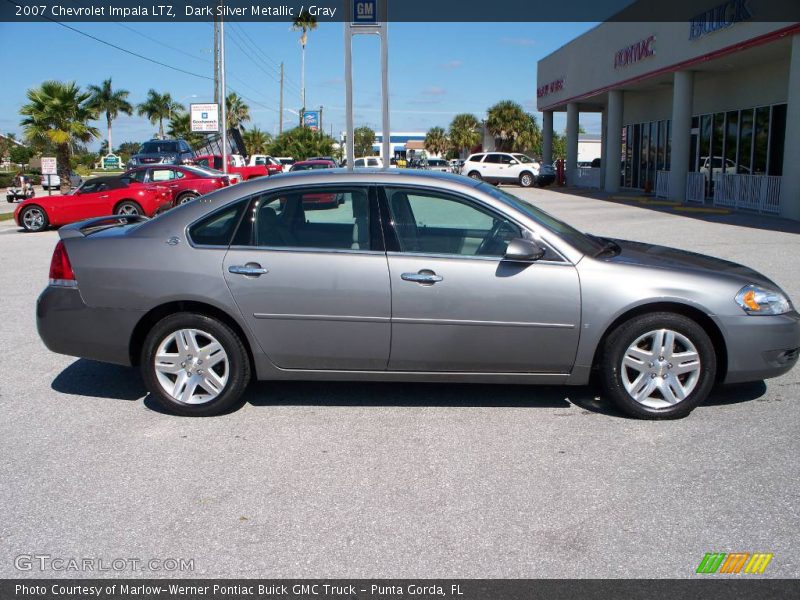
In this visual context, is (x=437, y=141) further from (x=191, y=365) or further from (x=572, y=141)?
(x=191, y=365)

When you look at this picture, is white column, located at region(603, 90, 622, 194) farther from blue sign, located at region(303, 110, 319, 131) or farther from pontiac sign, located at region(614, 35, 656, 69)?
blue sign, located at region(303, 110, 319, 131)

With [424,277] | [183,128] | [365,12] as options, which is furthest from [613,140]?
[183,128]

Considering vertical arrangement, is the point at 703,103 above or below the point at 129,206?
above

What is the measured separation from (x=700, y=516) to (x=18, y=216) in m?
19.0

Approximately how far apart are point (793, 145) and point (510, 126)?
170 ft

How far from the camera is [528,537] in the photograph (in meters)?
3.54

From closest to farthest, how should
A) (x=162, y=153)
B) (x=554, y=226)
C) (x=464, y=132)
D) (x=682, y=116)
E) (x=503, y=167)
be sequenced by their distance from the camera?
1. (x=554, y=226)
2. (x=682, y=116)
3. (x=162, y=153)
4. (x=503, y=167)
5. (x=464, y=132)

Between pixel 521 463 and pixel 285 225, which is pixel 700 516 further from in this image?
pixel 285 225

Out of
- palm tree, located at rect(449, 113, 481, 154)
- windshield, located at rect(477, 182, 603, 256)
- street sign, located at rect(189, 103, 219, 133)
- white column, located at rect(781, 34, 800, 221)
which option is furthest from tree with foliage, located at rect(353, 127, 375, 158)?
windshield, located at rect(477, 182, 603, 256)

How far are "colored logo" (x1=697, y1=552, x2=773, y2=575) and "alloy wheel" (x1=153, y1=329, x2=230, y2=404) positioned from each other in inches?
121

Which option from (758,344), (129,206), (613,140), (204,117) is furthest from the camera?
(204,117)

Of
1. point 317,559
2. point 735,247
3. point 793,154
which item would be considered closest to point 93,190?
point 735,247

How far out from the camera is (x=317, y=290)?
16.2 ft

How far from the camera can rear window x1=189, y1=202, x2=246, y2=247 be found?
5.13m
